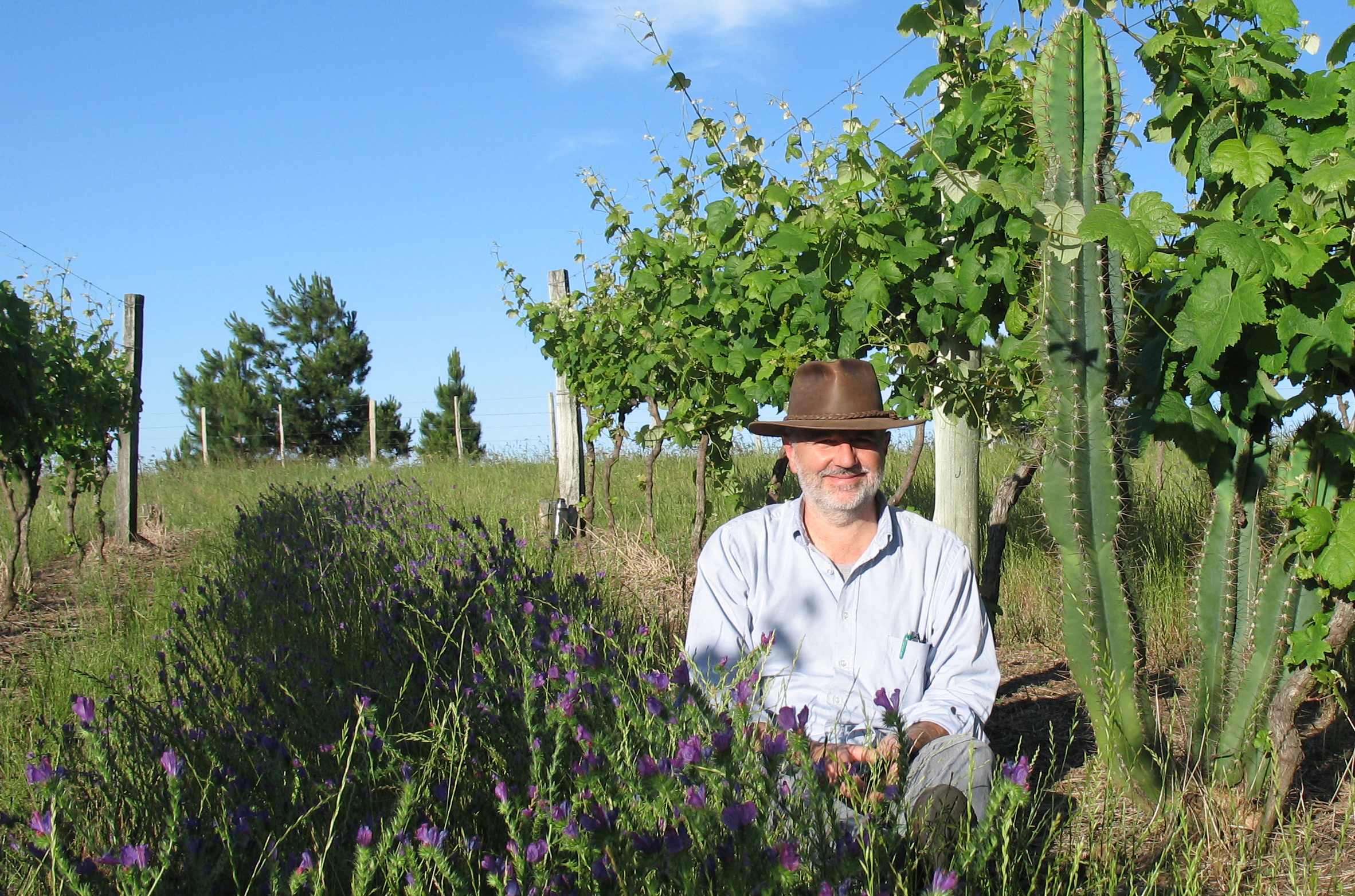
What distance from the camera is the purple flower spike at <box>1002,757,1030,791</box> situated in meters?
1.40

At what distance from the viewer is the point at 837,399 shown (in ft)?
8.74

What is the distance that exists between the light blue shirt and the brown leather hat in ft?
0.80

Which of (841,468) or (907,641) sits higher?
(841,468)

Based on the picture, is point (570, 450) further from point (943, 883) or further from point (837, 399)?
point (943, 883)

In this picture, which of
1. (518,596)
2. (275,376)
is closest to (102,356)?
(518,596)

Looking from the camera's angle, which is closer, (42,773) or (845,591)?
(42,773)

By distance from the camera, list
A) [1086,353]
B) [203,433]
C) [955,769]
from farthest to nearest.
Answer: [203,433] → [1086,353] → [955,769]

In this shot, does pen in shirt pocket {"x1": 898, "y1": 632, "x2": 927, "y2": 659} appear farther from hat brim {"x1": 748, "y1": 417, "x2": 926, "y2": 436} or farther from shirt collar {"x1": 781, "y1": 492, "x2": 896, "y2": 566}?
hat brim {"x1": 748, "y1": 417, "x2": 926, "y2": 436}

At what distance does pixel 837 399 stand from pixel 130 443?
8.86 m

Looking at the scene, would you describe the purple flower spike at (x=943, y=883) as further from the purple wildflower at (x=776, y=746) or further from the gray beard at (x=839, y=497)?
the gray beard at (x=839, y=497)

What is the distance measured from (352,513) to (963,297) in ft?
15.4

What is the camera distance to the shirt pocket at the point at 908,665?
2.45 m

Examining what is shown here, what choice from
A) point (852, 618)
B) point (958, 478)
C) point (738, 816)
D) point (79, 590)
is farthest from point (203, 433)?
point (738, 816)

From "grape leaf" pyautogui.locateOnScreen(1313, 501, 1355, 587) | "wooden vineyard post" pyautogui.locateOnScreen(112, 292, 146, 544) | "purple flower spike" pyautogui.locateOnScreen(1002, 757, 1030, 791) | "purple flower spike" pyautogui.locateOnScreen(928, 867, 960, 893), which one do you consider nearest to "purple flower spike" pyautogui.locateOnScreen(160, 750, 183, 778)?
"purple flower spike" pyautogui.locateOnScreen(928, 867, 960, 893)
